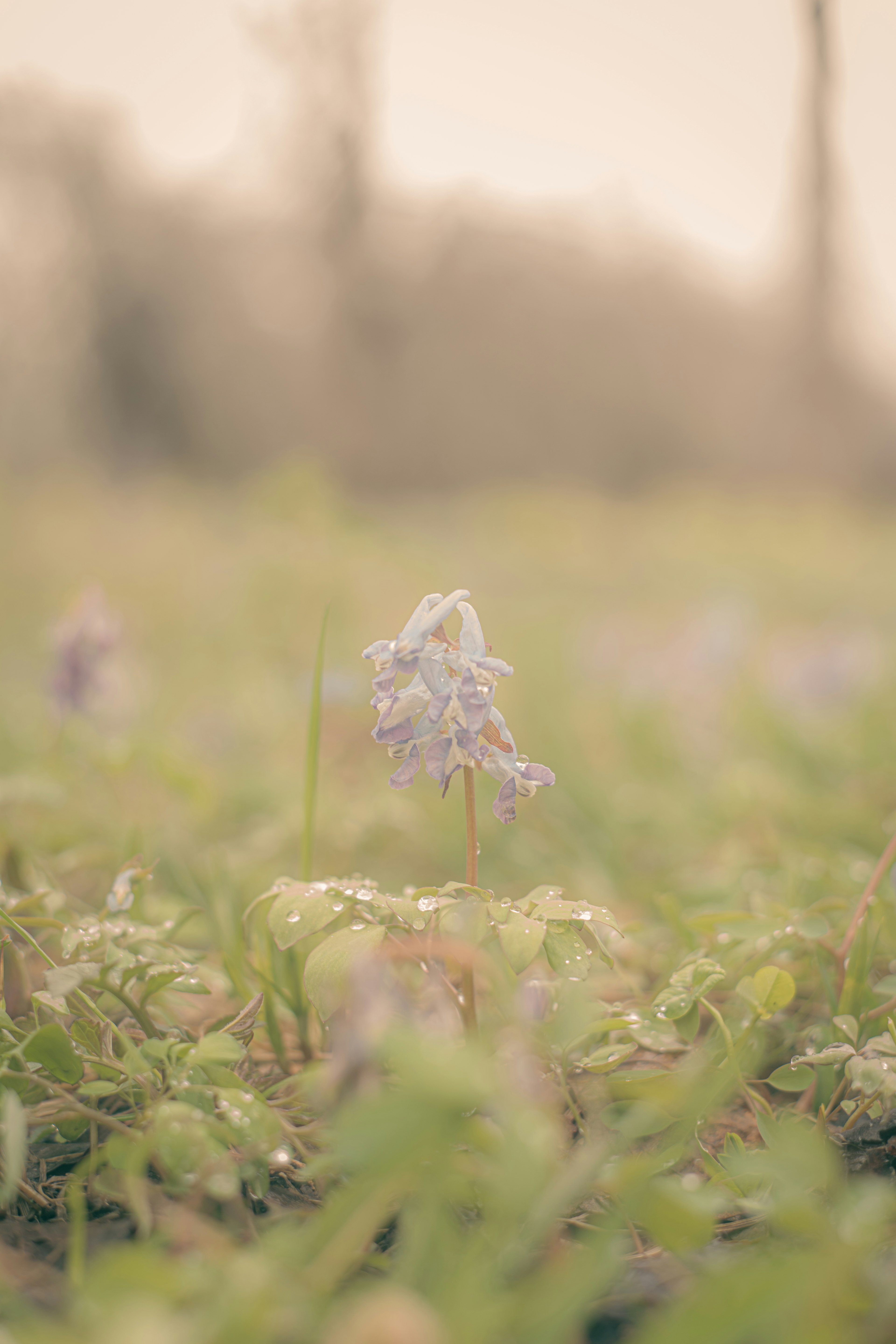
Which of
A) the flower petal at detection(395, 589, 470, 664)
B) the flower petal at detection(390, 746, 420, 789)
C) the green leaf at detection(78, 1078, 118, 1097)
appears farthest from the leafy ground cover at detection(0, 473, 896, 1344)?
the flower petal at detection(395, 589, 470, 664)

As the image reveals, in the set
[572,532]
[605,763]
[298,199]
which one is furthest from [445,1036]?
[298,199]

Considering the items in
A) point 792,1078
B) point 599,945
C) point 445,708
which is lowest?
point 792,1078

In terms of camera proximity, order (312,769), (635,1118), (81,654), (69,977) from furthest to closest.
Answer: (81,654)
(312,769)
(69,977)
(635,1118)

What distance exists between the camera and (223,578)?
582cm

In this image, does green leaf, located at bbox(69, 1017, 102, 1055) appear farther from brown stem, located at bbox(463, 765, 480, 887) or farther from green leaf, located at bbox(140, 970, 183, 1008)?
brown stem, located at bbox(463, 765, 480, 887)

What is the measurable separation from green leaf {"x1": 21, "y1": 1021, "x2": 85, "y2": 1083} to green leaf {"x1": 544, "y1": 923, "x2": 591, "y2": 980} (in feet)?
1.54

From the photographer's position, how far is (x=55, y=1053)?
81 cm

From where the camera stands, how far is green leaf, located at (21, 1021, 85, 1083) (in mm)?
792

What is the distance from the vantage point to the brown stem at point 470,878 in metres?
0.83

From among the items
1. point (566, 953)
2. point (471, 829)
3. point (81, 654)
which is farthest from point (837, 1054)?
point (81, 654)

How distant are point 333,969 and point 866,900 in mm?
603

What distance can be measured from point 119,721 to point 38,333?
30.2 feet

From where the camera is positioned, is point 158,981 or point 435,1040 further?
point 158,981

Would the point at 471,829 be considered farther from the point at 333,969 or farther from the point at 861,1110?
the point at 861,1110
